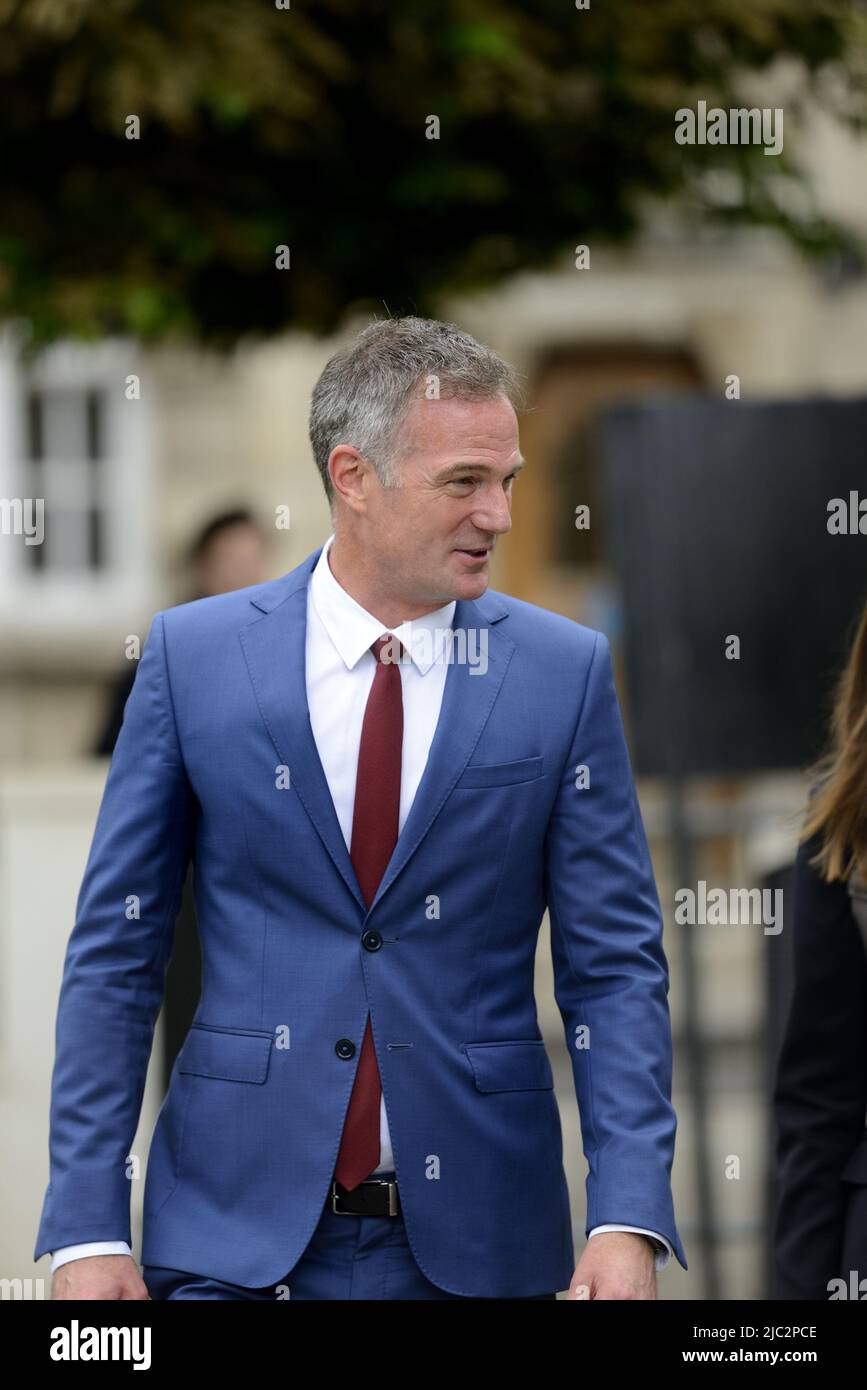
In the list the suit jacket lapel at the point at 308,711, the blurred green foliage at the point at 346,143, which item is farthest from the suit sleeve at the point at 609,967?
the blurred green foliage at the point at 346,143

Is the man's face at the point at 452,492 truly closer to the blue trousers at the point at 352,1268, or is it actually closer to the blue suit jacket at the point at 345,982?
the blue suit jacket at the point at 345,982

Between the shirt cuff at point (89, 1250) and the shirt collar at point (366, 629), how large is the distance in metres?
0.81

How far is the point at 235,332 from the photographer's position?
7.04m

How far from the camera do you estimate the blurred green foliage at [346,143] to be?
19.7 ft

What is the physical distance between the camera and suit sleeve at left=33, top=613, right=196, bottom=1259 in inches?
120

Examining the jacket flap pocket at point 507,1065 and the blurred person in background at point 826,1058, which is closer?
the jacket flap pocket at point 507,1065

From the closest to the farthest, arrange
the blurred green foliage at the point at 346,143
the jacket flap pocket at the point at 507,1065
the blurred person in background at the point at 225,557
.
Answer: the jacket flap pocket at the point at 507,1065 → the blurred green foliage at the point at 346,143 → the blurred person in background at the point at 225,557

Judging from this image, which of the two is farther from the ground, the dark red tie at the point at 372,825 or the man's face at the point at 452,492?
the man's face at the point at 452,492

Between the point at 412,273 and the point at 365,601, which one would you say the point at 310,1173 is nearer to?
the point at 365,601

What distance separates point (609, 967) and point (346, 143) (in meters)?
3.95

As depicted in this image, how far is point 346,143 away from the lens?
6574mm

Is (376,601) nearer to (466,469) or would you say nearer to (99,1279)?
(466,469)

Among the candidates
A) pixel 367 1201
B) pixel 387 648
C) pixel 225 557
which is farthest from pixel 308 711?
pixel 225 557
